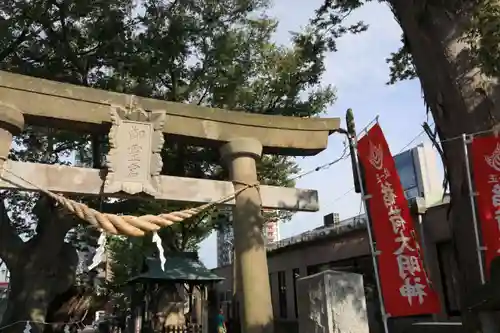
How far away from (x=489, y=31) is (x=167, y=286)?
949 centimetres

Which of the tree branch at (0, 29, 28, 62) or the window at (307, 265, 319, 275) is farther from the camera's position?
the window at (307, 265, 319, 275)

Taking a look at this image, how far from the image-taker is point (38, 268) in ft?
29.7

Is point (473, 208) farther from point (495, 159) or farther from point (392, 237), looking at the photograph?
point (392, 237)

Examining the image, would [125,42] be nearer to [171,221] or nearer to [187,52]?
[187,52]

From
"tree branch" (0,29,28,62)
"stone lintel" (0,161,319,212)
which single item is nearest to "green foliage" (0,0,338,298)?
"tree branch" (0,29,28,62)

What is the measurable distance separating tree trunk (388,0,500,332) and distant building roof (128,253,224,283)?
764cm

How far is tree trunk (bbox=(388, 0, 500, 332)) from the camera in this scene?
17.8 ft

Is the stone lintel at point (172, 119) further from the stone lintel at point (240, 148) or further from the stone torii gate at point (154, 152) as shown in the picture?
the stone lintel at point (240, 148)

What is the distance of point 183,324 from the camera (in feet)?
38.1

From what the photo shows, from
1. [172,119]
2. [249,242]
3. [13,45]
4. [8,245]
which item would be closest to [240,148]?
[172,119]

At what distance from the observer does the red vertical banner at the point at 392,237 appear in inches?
246

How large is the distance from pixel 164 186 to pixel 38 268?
3.79 m

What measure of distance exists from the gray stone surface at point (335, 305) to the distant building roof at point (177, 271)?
678 cm

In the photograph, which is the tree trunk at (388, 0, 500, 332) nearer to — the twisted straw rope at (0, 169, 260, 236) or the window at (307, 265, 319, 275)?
the twisted straw rope at (0, 169, 260, 236)
